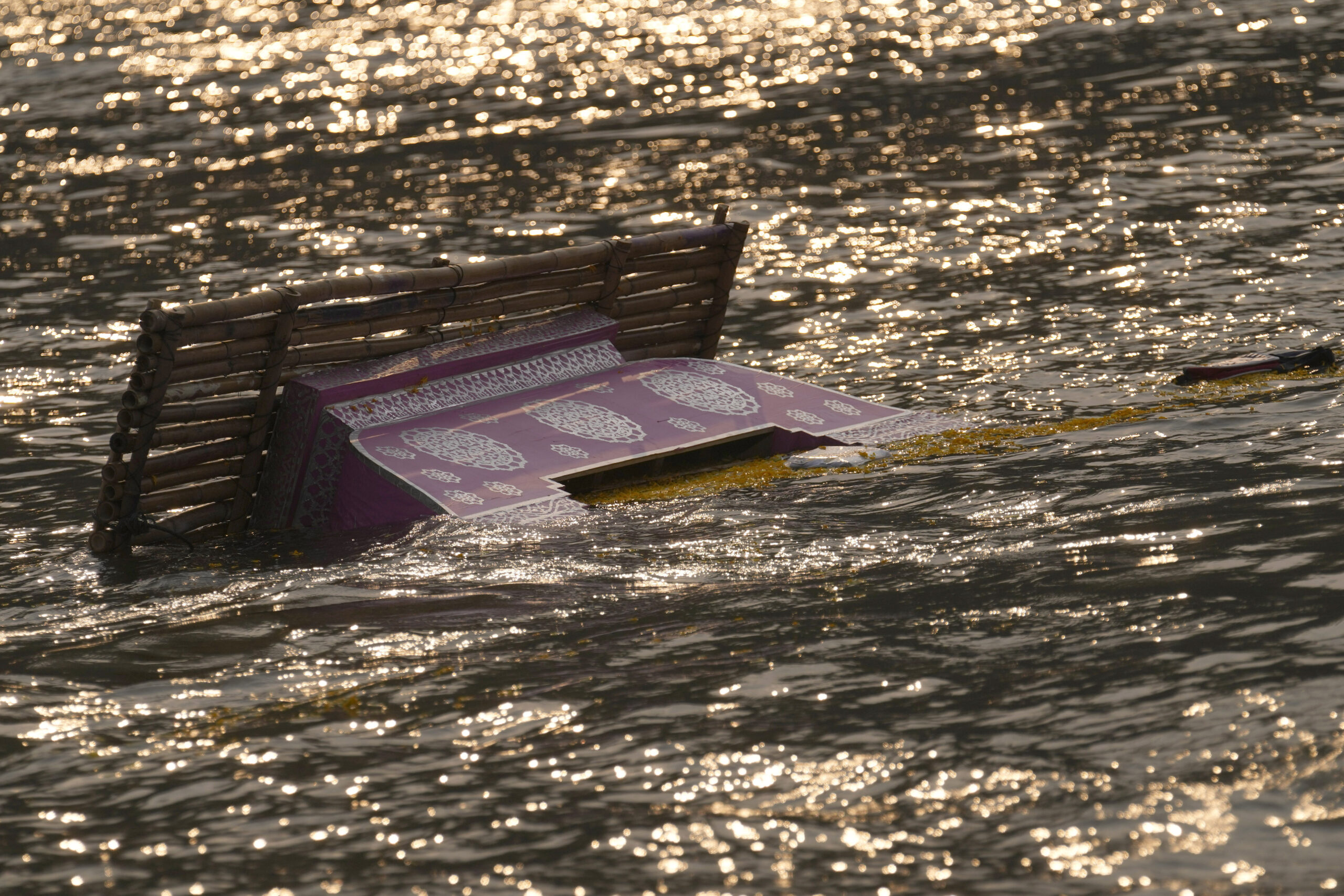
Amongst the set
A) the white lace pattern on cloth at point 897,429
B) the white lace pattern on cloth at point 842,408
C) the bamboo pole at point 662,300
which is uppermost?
the bamboo pole at point 662,300

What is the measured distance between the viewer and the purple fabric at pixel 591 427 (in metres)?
7.53

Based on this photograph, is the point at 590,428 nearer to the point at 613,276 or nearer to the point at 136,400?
the point at 613,276

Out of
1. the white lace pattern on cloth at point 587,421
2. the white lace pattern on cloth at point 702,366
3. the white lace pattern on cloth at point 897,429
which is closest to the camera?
the white lace pattern on cloth at point 587,421

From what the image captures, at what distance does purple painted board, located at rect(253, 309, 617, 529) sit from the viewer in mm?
7711

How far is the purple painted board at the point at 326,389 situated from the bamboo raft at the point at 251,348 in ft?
0.18

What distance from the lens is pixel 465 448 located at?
777cm

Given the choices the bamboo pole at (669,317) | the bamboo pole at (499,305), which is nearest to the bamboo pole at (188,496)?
the bamboo pole at (499,305)

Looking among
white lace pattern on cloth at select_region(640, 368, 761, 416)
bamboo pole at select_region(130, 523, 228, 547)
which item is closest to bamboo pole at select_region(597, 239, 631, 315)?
white lace pattern on cloth at select_region(640, 368, 761, 416)

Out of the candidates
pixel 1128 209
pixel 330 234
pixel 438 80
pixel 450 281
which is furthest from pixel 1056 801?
pixel 438 80

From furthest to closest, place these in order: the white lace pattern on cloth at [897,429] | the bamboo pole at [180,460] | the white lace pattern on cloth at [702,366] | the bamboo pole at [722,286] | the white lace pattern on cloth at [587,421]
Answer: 1. the bamboo pole at [722,286]
2. the white lace pattern on cloth at [702,366]
3. the white lace pattern on cloth at [897,429]
4. the white lace pattern on cloth at [587,421]
5. the bamboo pole at [180,460]

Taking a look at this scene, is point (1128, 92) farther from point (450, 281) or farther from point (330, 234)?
point (450, 281)

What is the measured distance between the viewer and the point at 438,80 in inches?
938

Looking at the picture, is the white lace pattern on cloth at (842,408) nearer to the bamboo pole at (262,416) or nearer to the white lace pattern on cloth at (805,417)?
the white lace pattern on cloth at (805,417)

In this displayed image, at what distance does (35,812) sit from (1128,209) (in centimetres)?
1114
